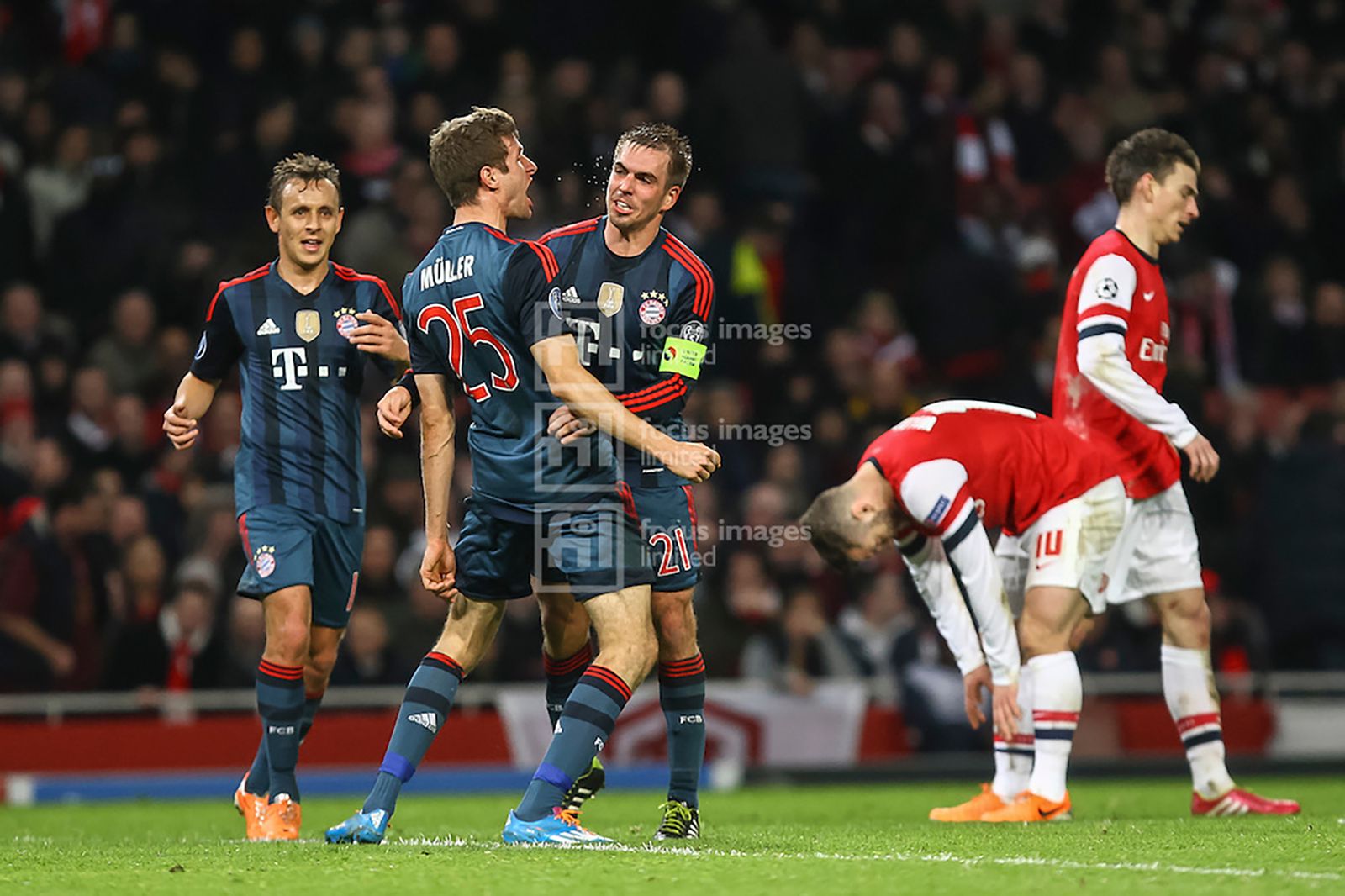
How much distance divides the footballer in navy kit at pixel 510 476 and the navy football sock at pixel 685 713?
18.0 inches

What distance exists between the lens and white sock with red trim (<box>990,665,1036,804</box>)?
25.6 ft

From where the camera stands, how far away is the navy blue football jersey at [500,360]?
646 centimetres

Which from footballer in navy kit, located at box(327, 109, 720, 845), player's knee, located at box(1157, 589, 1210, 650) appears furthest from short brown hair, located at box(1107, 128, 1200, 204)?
footballer in navy kit, located at box(327, 109, 720, 845)

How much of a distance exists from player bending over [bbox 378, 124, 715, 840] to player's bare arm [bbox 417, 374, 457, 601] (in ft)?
1.08

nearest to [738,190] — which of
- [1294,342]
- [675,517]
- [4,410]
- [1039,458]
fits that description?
[1294,342]

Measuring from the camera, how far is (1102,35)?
59.6 feet

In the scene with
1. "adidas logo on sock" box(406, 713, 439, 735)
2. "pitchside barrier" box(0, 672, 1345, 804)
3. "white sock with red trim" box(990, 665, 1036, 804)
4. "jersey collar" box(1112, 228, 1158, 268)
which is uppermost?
"jersey collar" box(1112, 228, 1158, 268)

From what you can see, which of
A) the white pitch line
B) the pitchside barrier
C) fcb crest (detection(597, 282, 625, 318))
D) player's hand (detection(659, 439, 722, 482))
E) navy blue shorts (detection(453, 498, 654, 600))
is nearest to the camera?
the white pitch line

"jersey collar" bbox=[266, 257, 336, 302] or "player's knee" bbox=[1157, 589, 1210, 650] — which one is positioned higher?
"jersey collar" bbox=[266, 257, 336, 302]

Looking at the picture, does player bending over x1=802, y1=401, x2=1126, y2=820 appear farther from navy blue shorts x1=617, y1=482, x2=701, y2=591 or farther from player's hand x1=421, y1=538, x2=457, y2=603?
player's hand x1=421, y1=538, x2=457, y2=603

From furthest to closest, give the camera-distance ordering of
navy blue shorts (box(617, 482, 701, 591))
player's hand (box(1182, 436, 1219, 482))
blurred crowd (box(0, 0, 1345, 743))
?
blurred crowd (box(0, 0, 1345, 743)), player's hand (box(1182, 436, 1219, 482)), navy blue shorts (box(617, 482, 701, 591))

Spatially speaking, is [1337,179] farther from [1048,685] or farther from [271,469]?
[271,469]

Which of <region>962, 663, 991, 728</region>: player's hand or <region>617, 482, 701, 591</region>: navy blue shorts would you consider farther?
<region>962, 663, 991, 728</region>: player's hand

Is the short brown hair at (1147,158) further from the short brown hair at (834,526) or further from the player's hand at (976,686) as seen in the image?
the player's hand at (976,686)
